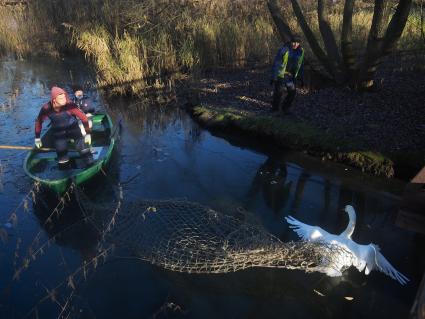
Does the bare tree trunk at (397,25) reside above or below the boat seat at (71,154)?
above

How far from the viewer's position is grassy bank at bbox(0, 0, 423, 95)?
41.2 feet

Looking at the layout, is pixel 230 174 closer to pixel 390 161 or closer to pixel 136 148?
pixel 136 148

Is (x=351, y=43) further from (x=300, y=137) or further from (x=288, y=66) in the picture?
(x=300, y=137)

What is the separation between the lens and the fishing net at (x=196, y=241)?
4.83 meters

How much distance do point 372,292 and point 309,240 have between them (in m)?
0.98

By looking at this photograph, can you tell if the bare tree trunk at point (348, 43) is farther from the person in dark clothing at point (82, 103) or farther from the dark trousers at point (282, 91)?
the person in dark clothing at point (82, 103)

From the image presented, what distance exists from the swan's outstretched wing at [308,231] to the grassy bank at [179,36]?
7.62 m

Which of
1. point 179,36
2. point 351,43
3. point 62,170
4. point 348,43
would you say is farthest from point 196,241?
point 179,36

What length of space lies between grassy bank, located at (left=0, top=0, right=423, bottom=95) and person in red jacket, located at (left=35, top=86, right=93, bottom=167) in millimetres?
5125

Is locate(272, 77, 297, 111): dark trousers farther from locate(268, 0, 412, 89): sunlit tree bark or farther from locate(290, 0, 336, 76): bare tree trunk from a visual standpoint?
locate(290, 0, 336, 76): bare tree trunk

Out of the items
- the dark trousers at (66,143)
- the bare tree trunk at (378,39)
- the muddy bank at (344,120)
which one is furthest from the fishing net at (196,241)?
the bare tree trunk at (378,39)

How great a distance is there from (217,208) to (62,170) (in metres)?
2.77

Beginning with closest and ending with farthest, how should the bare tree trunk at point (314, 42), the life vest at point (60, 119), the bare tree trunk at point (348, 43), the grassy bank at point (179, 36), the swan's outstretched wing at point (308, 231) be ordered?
the swan's outstretched wing at point (308, 231)
the life vest at point (60, 119)
the bare tree trunk at point (348, 43)
the bare tree trunk at point (314, 42)
the grassy bank at point (179, 36)

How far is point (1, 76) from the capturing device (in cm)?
1439
